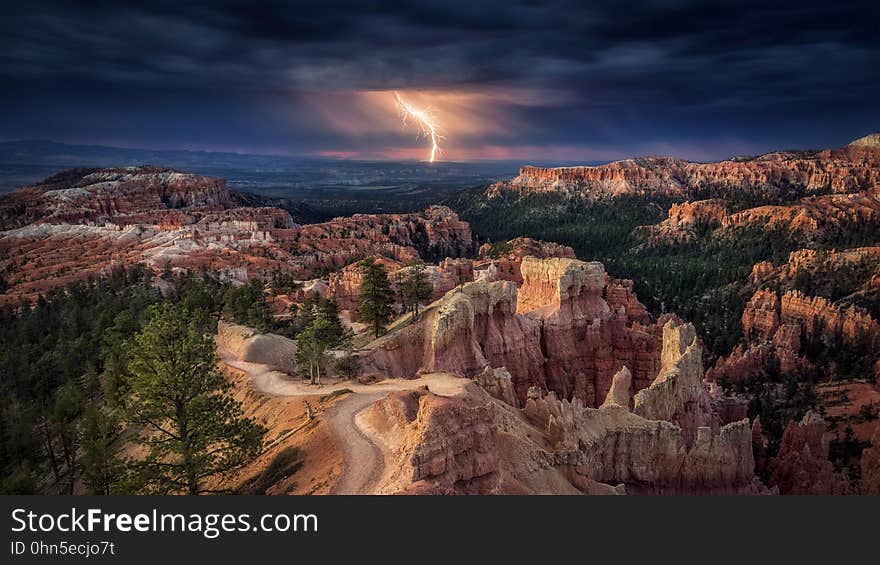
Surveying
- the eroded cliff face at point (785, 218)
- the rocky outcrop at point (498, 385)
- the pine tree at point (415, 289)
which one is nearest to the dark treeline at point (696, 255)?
the eroded cliff face at point (785, 218)

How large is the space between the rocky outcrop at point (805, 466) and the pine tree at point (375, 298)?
27.0 m

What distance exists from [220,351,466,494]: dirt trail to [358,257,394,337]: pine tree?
813cm

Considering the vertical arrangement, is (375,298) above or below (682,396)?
above

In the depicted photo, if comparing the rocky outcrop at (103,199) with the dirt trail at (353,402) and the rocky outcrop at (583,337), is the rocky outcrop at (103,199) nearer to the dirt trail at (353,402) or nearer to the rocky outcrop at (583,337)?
the dirt trail at (353,402)

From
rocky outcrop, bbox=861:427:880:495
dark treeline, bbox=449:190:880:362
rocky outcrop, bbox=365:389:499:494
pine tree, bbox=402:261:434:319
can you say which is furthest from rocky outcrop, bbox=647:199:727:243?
rocky outcrop, bbox=365:389:499:494

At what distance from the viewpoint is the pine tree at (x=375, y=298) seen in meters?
39.6

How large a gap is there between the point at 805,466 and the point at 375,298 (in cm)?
2906

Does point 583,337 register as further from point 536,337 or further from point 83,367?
point 83,367

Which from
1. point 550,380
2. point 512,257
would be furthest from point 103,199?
point 550,380

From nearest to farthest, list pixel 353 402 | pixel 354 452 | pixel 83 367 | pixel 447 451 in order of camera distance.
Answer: pixel 447 451
pixel 354 452
pixel 353 402
pixel 83 367

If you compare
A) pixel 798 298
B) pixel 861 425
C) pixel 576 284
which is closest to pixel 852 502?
pixel 576 284

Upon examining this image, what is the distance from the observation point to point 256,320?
46844mm

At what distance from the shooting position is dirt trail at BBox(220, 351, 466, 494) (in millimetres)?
16688

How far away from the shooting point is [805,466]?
105 feet
